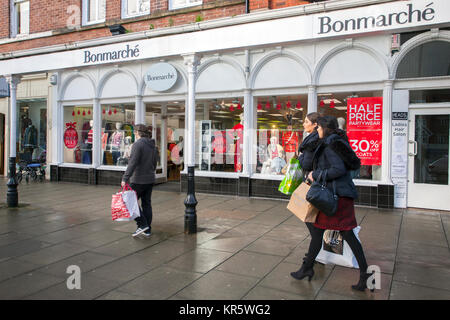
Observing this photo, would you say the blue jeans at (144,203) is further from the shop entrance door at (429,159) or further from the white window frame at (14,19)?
the white window frame at (14,19)

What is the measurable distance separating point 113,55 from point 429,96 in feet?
23.7

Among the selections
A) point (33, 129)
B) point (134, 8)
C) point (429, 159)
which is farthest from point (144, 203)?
point (33, 129)

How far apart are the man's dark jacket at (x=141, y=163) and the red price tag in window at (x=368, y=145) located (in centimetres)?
496

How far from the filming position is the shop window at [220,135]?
34.3ft

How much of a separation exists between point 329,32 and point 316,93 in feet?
9.27

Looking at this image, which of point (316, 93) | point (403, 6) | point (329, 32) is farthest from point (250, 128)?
point (403, 6)

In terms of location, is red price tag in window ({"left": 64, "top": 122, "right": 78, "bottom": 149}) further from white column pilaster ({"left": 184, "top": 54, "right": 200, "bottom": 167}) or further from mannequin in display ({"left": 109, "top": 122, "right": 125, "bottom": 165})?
white column pilaster ({"left": 184, "top": 54, "right": 200, "bottom": 167})

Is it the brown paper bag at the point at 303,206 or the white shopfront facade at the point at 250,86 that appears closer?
the brown paper bag at the point at 303,206

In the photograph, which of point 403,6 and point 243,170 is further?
point 243,170

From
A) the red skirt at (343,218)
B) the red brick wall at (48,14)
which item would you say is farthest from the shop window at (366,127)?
the red brick wall at (48,14)

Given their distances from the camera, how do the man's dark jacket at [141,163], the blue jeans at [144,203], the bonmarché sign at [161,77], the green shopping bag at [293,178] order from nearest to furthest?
the green shopping bag at [293,178] < the man's dark jacket at [141,163] < the blue jeans at [144,203] < the bonmarché sign at [161,77]

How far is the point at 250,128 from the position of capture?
10.1 meters

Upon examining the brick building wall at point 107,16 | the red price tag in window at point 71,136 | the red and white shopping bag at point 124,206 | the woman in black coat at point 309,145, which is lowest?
the red and white shopping bag at point 124,206
